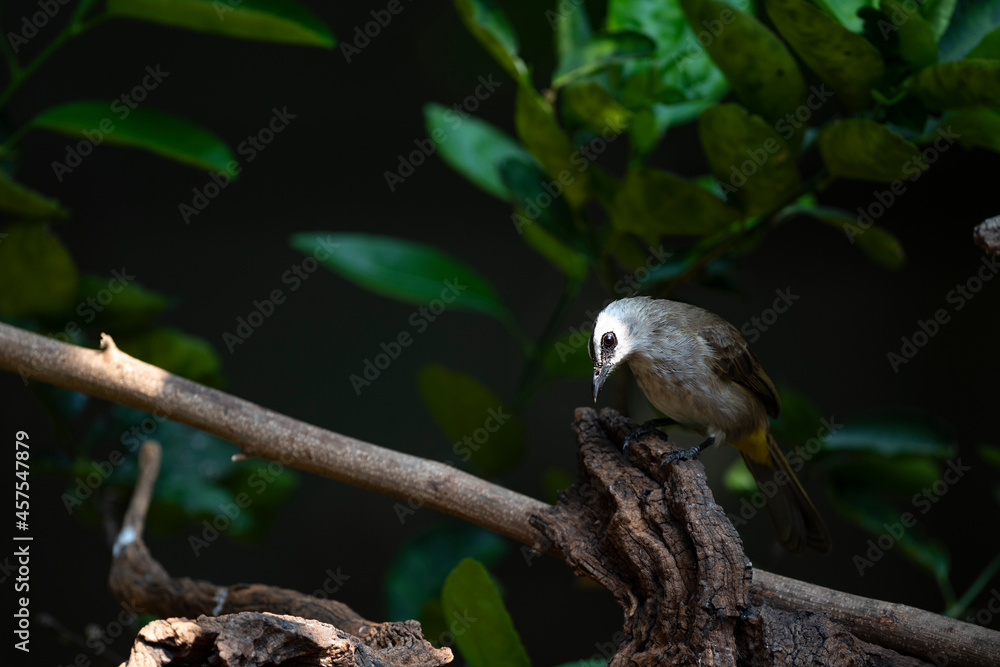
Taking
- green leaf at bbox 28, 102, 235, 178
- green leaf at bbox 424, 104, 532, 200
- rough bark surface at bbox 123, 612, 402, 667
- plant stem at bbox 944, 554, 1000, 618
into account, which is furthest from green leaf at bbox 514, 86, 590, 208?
plant stem at bbox 944, 554, 1000, 618

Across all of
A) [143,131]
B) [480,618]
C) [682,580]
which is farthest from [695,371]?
[143,131]

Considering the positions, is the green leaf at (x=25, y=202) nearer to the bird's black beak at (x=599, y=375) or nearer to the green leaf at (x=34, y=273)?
the green leaf at (x=34, y=273)

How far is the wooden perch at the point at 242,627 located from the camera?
2.87 ft

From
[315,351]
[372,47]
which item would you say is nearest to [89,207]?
[315,351]

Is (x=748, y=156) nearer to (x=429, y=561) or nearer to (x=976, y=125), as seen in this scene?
(x=976, y=125)

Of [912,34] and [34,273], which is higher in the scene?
[912,34]

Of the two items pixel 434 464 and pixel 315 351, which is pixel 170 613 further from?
pixel 315 351

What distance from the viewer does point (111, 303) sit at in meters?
1.87

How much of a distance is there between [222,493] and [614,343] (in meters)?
1.12

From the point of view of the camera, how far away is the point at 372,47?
2.45 m

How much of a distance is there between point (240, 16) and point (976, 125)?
4.66 feet

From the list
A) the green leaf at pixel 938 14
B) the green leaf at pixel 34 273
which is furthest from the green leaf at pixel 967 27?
the green leaf at pixel 34 273

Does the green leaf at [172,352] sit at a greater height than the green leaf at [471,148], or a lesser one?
lesser

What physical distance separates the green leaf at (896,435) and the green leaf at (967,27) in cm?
80
